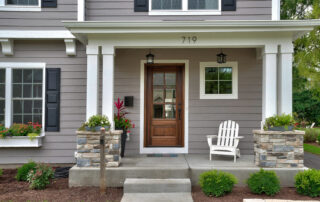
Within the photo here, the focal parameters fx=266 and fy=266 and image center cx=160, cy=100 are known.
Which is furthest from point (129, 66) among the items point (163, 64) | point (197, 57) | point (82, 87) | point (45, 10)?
point (45, 10)

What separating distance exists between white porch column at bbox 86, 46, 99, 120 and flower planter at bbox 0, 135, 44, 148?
5.36 feet

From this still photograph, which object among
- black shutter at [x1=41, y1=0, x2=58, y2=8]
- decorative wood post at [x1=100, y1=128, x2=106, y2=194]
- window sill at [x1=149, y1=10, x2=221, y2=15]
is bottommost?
decorative wood post at [x1=100, y1=128, x2=106, y2=194]

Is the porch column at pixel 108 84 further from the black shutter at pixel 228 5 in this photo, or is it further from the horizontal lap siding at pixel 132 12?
the black shutter at pixel 228 5

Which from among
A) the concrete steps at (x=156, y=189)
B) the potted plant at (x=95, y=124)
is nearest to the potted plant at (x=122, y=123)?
the potted plant at (x=95, y=124)

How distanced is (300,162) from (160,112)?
2847 millimetres

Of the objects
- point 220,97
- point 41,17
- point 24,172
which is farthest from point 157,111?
point 41,17

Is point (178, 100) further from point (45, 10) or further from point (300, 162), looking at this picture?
point (45, 10)

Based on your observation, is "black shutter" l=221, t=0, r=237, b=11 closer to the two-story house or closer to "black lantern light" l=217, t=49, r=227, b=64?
the two-story house

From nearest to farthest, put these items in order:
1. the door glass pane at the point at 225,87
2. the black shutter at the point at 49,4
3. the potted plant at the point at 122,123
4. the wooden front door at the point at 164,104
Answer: the potted plant at the point at 122,123, the black shutter at the point at 49,4, the door glass pane at the point at 225,87, the wooden front door at the point at 164,104

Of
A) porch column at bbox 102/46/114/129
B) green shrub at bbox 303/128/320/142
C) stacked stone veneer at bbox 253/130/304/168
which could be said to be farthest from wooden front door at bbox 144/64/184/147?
green shrub at bbox 303/128/320/142

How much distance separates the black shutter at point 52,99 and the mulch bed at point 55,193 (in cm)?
135

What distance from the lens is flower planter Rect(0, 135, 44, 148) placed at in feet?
17.3

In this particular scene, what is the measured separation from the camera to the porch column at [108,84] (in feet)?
14.8

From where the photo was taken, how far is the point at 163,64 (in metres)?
5.77
